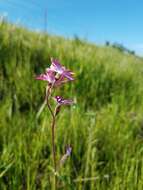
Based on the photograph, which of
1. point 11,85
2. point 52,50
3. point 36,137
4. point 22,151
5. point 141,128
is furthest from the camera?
point 52,50

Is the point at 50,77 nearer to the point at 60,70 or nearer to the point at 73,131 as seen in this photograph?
the point at 60,70

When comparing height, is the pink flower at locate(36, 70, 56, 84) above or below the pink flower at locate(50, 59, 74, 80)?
below

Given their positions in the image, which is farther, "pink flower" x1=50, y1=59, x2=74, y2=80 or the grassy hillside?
the grassy hillside

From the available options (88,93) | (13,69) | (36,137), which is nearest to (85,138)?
(36,137)

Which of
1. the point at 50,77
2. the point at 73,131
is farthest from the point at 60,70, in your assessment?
the point at 73,131

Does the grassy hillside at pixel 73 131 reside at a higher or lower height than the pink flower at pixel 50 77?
lower

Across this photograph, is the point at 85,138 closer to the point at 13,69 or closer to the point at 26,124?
the point at 26,124

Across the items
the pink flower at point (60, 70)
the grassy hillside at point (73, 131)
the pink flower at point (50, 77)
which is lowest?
the grassy hillside at point (73, 131)

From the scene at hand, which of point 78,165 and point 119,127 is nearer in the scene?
point 78,165
